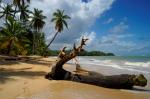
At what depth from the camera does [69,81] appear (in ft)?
43.0

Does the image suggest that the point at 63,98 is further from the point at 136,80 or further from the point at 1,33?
the point at 1,33

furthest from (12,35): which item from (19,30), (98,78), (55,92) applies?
(55,92)

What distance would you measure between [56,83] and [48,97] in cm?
321

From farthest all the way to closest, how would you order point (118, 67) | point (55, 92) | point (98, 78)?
point (118, 67), point (98, 78), point (55, 92)

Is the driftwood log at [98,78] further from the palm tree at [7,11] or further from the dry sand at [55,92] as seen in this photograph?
the palm tree at [7,11]

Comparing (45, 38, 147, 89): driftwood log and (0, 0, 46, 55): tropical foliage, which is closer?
(45, 38, 147, 89): driftwood log

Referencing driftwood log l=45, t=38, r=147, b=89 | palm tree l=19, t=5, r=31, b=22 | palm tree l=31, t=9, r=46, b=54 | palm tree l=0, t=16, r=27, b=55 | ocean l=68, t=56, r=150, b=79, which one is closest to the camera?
driftwood log l=45, t=38, r=147, b=89

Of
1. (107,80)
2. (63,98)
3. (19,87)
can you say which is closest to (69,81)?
(107,80)

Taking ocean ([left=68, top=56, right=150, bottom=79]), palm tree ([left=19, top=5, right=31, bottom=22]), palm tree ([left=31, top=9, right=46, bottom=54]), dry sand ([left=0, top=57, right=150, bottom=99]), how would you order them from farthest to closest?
palm tree ([left=31, top=9, right=46, bottom=54]), palm tree ([left=19, top=5, right=31, bottom=22]), ocean ([left=68, top=56, right=150, bottom=79]), dry sand ([left=0, top=57, right=150, bottom=99])

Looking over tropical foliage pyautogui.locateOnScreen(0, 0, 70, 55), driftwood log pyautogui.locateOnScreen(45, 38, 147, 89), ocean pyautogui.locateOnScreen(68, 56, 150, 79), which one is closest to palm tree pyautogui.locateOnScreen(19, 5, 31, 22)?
tropical foliage pyautogui.locateOnScreen(0, 0, 70, 55)

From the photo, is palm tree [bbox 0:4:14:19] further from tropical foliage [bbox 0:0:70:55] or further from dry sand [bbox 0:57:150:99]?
dry sand [bbox 0:57:150:99]

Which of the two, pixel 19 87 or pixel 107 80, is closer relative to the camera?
pixel 19 87

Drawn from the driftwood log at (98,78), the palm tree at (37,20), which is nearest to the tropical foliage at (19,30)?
the palm tree at (37,20)

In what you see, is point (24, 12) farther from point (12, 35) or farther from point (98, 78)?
point (98, 78)
